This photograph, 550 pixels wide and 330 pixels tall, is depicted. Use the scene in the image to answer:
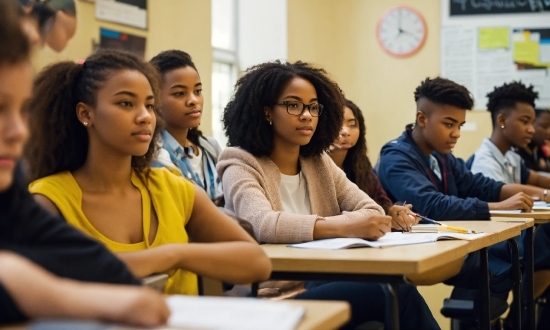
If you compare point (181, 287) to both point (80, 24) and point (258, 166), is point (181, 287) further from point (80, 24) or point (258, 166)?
point (80, 24)

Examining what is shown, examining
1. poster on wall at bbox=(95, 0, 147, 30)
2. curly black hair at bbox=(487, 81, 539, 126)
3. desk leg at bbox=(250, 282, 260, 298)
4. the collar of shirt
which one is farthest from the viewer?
curly black hair at bbox=(487, 81, 539, 126)

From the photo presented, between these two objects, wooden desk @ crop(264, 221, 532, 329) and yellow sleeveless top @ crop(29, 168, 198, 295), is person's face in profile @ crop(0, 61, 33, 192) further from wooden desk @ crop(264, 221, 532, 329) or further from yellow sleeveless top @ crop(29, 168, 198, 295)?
wooden desk @ crop(264, 221, 532, 329)

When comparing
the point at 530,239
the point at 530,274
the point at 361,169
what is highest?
the point at 361,169

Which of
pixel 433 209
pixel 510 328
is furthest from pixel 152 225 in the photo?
pixel 510 328

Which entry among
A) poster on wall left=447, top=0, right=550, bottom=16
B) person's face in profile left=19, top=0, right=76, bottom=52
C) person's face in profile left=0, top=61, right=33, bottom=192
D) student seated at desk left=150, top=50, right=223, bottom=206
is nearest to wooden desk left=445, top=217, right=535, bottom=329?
student seated at desk left=150, top=50, right=223, bottom=206

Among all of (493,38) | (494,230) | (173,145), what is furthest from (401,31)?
(494,230)

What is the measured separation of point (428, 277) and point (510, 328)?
1929mm

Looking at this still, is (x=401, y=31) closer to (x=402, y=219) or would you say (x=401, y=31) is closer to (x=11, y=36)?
(x=402, y=219)

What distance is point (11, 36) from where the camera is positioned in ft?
3.29

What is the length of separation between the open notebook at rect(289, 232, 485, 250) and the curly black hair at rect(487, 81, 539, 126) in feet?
9.23

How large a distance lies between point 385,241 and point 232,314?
4.03 ft

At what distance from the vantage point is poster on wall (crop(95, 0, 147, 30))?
379 cm

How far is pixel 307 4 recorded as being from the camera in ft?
20.9

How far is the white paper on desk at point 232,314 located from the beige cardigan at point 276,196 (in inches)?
44.3
